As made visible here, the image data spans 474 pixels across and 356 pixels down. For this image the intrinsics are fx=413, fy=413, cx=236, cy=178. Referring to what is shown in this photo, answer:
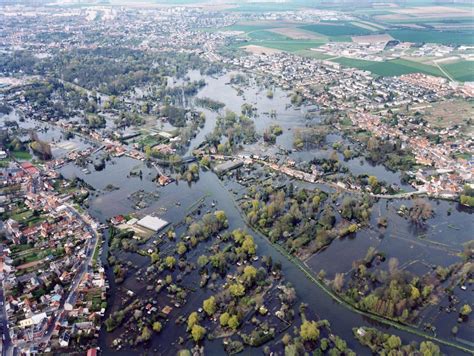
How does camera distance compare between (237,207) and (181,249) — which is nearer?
(181,249)

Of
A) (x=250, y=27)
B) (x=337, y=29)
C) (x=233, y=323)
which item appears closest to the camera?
(x=233, y=323)

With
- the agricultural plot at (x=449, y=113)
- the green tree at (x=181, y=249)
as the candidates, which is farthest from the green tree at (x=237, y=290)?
the agricultural plot at (x=449, y=113)

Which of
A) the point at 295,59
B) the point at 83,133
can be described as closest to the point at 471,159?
the point at 83,133

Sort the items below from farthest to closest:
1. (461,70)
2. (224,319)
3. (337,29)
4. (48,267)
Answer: (337,29) < (461,70) < (48,267) < (224,319)

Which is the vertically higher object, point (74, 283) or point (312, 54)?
point (312, 54)

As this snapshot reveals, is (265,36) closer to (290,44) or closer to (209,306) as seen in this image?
(290,44)

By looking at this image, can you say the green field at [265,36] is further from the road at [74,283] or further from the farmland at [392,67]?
the road at [74,283]

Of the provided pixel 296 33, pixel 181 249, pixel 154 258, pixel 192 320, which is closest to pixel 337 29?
pixel 296 33
